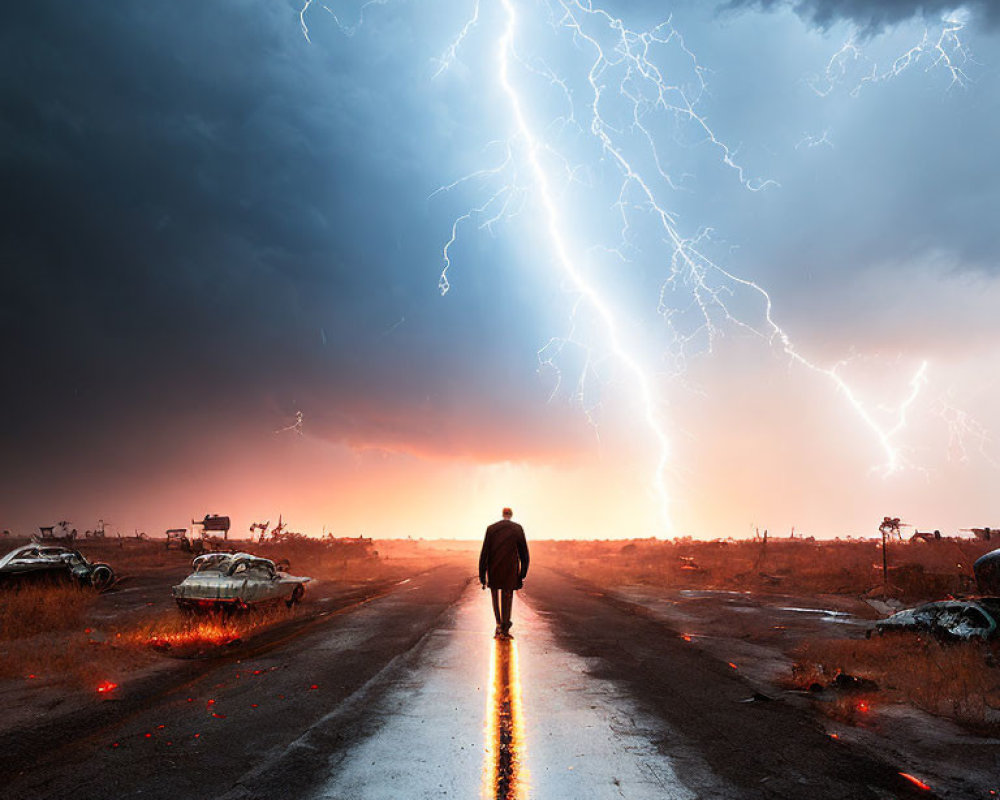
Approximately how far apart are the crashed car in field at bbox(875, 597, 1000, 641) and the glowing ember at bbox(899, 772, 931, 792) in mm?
6581

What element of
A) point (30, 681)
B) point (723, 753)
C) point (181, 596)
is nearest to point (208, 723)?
point (30, 681)

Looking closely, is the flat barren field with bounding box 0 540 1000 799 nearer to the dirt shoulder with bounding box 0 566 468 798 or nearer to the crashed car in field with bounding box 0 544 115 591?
the dirt shoulder with bounding box 0 566 468 798

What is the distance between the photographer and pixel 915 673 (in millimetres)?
6902

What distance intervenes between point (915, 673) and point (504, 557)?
568cm

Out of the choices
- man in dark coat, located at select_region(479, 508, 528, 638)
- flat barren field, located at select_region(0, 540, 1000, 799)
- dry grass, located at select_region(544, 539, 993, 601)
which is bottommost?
dry grass, located at select_region(544, 539, 993, 601)

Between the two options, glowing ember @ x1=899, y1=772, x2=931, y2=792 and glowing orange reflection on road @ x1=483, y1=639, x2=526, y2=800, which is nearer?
glowing orange reflection on road @ x1=483, y1=639, x2=526, y2=800

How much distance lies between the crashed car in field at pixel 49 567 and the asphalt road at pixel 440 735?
10.1m

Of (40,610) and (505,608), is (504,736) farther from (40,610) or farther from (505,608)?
(40,610)

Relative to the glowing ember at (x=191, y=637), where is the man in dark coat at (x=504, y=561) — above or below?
above

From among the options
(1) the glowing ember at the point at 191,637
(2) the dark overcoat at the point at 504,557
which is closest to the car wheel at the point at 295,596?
(1) the glowing ember at the point at 191,637

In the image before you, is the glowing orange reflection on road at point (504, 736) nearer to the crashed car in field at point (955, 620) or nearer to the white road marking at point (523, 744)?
the white road marking at point (523, 744)

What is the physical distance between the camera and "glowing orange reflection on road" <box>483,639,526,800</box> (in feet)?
10.7

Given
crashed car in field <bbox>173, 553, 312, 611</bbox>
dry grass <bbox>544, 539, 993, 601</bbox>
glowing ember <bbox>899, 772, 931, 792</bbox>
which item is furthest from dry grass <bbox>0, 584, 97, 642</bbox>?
dry grass <bbox>544, 539, 993, 601</bbox>

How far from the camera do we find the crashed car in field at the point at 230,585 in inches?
414
